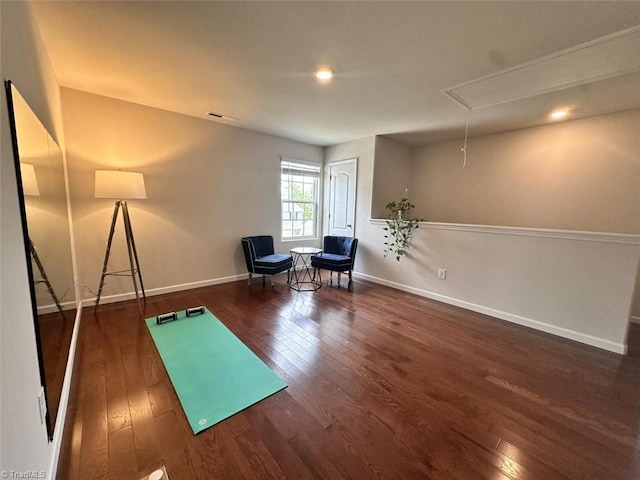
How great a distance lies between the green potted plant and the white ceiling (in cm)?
135

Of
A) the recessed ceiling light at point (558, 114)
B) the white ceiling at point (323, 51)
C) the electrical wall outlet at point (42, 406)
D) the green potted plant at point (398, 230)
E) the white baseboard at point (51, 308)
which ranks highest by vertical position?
the recessed ceiling light at point (558, 114)

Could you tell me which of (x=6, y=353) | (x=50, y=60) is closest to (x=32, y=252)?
(x=6, y=353)

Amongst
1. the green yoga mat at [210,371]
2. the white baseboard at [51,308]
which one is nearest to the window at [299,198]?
the green yoga mat at [210,371]

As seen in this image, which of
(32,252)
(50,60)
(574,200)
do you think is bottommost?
(32,252)

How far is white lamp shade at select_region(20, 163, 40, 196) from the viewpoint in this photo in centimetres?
112

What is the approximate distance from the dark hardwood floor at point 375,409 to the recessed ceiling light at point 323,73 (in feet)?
8.09

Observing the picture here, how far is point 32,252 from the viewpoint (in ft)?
3.90

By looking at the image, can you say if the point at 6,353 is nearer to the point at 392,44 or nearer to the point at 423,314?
the point at 392,44

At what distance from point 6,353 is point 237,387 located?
1.28m

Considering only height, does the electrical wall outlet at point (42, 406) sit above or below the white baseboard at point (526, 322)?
above

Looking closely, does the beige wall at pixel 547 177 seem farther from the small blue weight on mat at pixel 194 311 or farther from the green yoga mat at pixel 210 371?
the small blue weight on mat at pixel 194 311

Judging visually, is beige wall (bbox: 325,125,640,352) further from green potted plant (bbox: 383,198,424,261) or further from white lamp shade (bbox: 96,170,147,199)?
white lamp shade (bbox: 96,170,147,199)

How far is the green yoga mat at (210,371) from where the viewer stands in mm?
1642

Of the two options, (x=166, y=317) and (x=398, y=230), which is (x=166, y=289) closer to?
(x=166, y=317)
